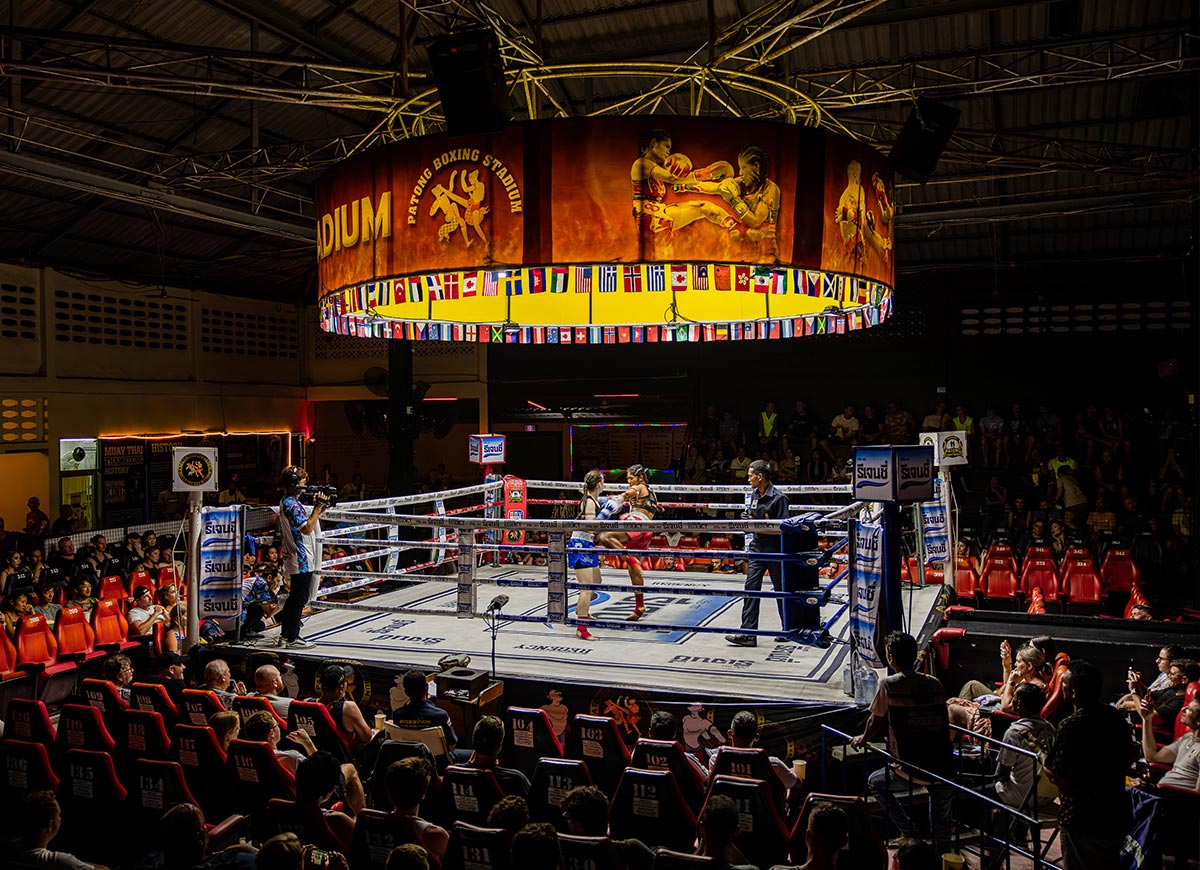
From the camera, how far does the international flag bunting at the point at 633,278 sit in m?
7.18

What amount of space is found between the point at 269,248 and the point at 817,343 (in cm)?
1232

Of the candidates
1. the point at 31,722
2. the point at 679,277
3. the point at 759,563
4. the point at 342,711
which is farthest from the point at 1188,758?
the point at 31,722

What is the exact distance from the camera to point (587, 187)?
5562 mm

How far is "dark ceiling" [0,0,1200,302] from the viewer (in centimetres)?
1147

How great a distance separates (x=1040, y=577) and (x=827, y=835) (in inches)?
396

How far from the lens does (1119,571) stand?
1286 centimetres

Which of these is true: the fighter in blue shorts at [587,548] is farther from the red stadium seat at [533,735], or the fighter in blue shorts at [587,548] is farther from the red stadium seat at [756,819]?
the red stadium seat at [756,819]

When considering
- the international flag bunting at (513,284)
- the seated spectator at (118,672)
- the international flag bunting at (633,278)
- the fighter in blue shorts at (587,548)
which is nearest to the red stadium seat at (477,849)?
the fighter in blue shorts at (587,548)

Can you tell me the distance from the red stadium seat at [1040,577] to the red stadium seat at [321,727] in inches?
388

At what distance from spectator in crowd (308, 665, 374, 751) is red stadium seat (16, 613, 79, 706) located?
4.45m

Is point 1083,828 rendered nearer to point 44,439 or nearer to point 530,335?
point 530,335

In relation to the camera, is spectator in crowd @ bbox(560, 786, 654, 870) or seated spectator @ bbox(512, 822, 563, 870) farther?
spectator in crowd @ bbox(560, 786, 654, 870)

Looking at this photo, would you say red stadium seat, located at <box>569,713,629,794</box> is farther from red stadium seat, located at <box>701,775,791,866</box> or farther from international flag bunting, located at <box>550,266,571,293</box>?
international flag bunting, located at <box>550,266,571,293</box>

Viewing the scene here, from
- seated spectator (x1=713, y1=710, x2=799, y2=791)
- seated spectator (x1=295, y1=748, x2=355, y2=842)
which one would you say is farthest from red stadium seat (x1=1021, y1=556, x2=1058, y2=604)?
seated spectator (x1=295, y1=748, x2=355, y2=842)
